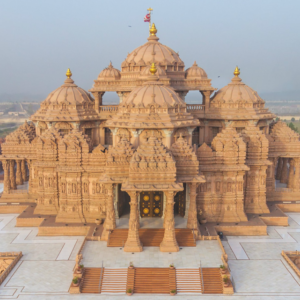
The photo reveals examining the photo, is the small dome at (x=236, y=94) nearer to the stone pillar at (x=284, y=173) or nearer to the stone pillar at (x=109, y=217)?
the stone pillar at (x=284, y=173)

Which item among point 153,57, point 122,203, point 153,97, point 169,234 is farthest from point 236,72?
point 169,234

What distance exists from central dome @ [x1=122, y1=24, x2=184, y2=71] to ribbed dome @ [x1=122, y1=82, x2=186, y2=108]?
22.8 ft

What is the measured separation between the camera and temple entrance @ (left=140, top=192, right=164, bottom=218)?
2995cm

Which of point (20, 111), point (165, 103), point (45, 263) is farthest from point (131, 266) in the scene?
point (20, 111)

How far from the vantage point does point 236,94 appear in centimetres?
3912

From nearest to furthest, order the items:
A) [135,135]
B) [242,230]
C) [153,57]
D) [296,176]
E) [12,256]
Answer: [12,256]
[242,230]
[135,135]
[296,176]
[153,57]

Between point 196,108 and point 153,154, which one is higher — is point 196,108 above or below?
above

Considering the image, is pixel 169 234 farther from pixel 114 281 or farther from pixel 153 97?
pixel 153 97

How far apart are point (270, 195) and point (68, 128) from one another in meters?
→ 20.7

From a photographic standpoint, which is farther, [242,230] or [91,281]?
[242,230]

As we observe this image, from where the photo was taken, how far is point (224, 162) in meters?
30.8

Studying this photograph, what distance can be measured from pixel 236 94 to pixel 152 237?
18949 mm

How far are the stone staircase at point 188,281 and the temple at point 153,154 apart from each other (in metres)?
2.41

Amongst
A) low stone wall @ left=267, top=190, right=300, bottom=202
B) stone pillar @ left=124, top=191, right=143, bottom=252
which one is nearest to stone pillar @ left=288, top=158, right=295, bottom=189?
low stone wall @ left=267, top=190, right=300, bottom=202
